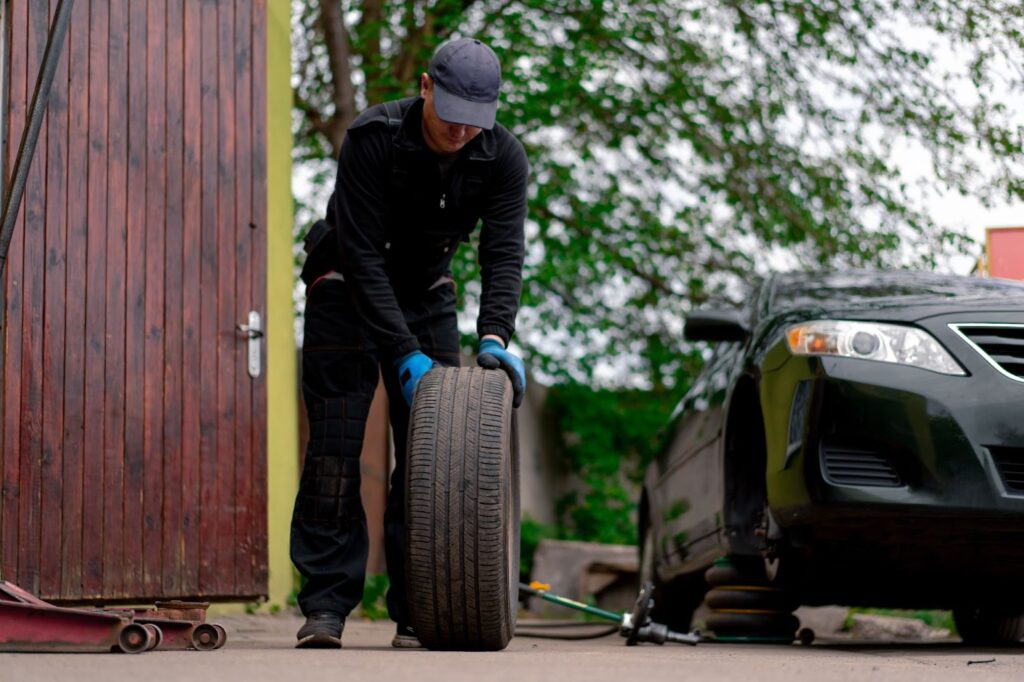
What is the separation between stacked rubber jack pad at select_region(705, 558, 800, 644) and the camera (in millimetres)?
5578

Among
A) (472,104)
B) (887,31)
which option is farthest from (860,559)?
(887,31)

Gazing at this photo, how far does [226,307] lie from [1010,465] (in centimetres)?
333

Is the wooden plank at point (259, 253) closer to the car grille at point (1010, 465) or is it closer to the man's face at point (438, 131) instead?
the man's face at point (438, 131)

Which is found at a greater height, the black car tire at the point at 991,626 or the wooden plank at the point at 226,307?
the wooden plank at the point at 226,307

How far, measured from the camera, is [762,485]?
18.5 feet

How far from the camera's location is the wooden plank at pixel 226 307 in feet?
20.6

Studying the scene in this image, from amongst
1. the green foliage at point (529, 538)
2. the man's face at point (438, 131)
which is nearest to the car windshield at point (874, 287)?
the man's face at point (438, 131)

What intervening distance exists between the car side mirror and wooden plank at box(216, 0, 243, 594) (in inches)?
77.7

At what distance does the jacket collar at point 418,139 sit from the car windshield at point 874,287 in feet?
4.92

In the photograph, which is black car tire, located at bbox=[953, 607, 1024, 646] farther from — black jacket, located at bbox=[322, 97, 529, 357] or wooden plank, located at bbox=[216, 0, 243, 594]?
wooden plank, located at bbox=[216, 0, 243, 594]

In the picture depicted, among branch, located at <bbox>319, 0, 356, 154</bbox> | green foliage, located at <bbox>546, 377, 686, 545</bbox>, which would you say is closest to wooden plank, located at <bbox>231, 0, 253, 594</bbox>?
branch, located at <bbox>319, 0, 356, 154</bbox>

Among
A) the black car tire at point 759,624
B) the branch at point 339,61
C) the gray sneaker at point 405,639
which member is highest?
the branch at point 339,61

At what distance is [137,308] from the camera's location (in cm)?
606

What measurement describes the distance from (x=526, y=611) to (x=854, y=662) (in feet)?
24.9
